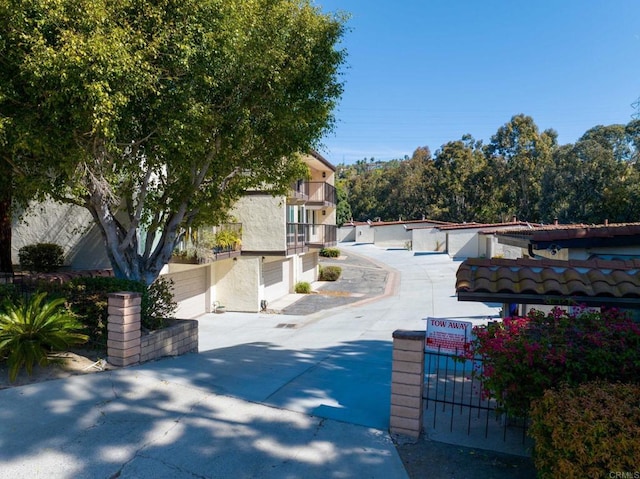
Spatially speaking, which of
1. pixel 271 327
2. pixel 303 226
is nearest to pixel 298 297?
pixel 303 226

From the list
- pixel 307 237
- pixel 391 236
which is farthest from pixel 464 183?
pixel 307 237

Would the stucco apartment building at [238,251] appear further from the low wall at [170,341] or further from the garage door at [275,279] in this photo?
the low wall at [170,341]

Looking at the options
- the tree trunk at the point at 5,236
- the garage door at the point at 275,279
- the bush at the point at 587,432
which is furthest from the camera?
the garage door at the point at 275,279

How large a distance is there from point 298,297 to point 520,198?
37038 mm

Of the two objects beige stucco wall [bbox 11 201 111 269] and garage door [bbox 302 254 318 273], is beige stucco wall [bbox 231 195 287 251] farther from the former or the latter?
garage door [bbox 302 254 318 273]

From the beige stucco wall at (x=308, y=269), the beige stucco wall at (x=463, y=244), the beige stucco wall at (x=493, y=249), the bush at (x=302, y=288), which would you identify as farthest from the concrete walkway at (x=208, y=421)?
the beige stucco wall at (x=463, y=244)

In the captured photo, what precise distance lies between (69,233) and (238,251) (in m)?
7.13

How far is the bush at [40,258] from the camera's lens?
43.6 feet

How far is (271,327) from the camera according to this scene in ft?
56.1

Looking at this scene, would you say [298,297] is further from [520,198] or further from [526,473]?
[520,198]

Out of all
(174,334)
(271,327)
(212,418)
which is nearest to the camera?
(212,418)

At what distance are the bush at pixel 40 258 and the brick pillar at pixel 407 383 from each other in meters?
11.8

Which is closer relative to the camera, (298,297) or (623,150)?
(298,297)

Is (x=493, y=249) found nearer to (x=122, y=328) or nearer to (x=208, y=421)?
(x=122, y=328)
